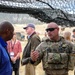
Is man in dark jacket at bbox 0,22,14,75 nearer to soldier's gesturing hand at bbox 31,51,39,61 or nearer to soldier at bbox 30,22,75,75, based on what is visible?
soldier's gesturing hand at bbox 31,51,39,61

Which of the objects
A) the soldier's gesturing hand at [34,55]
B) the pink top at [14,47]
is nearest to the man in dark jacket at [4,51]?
the soldier's gesturing hand at [34,55]

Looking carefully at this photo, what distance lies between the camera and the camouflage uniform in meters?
4.94

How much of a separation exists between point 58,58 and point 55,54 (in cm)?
8

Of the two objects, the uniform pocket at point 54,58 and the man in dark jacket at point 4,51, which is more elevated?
the man in dark jacket at point 4,51

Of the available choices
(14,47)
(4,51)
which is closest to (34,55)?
(4,51)

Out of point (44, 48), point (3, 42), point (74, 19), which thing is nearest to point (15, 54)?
point (44, 48)

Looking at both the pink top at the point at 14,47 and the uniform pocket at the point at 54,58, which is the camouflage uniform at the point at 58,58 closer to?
the uniform pocket at the point at 54,58

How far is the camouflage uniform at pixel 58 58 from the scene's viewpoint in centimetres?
494

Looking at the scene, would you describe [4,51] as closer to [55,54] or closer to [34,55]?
[34,55]

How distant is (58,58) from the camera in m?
4.93

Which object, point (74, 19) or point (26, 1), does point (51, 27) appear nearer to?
point (74, 19)

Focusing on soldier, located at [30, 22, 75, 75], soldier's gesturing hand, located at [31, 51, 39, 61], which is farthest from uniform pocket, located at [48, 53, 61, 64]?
soldier's gesturing hand, located at [31, 51, 39, 61]

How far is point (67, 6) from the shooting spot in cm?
411

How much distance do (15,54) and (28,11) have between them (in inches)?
141
